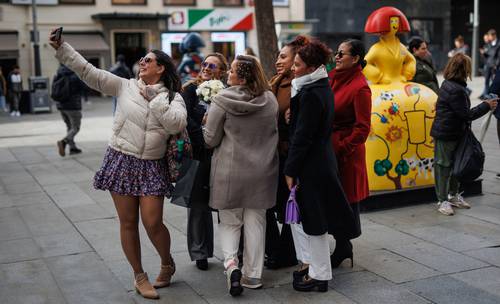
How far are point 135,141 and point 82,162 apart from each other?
6.66m

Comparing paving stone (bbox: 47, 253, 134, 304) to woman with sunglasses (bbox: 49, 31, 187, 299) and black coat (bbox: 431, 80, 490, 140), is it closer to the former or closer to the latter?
woman with sunglasses (bbox: 49, 31, 187, 299)

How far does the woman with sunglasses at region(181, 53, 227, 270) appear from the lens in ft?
14.7

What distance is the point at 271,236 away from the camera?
511 cm

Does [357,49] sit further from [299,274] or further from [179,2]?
[179,2]

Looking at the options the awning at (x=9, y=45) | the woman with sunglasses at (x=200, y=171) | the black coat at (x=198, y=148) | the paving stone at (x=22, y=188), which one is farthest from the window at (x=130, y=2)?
the black coat at (x=198, y=148)

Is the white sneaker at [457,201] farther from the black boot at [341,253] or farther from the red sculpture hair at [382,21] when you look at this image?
the black boot at [341,253]

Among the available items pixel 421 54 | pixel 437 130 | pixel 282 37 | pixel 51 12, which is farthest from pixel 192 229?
pixel 51 12

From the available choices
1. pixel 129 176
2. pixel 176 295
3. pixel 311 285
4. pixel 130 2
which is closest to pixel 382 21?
pixel 311 285

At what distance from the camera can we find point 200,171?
14.6 ft

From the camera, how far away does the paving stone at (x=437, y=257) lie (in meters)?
4.91

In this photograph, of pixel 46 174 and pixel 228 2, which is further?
pixel 228 2

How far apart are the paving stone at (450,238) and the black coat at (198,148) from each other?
224 centimetres

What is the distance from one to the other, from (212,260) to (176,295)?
82 centimetres

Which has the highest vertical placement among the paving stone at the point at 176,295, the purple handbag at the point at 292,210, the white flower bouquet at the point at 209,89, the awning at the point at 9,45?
the awning at the point at 9,45
